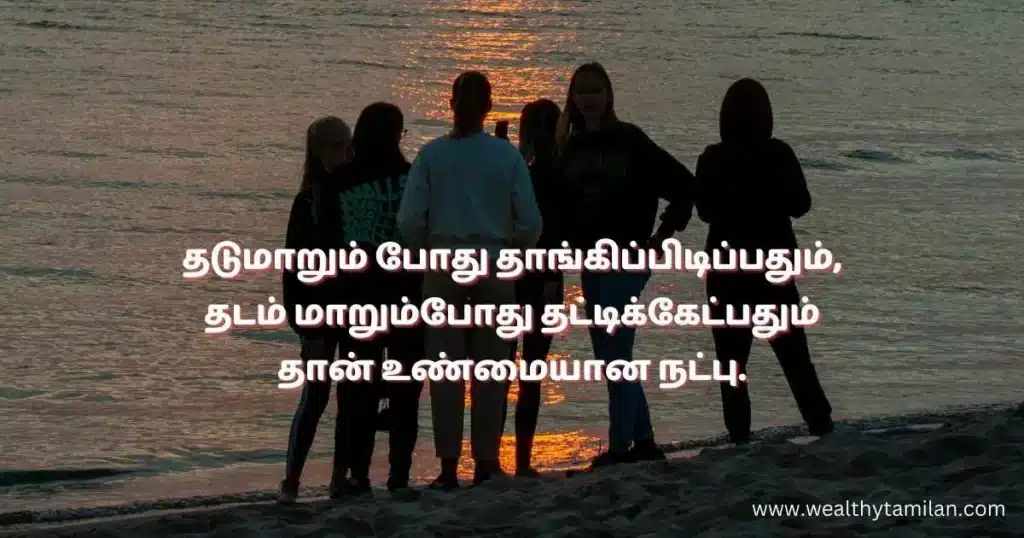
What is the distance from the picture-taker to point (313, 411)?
293 inches

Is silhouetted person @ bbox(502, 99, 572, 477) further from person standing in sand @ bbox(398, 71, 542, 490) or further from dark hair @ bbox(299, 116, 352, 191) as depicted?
dark hair @ bbox(299, 116, 352, 191)

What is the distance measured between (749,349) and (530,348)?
949 mm

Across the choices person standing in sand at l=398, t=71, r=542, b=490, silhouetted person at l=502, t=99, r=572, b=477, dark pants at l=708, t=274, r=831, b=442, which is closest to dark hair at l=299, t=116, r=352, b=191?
person standing in sand at l=398, t=71, r=542, b=490

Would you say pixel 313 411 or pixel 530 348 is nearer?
pixel 313 411

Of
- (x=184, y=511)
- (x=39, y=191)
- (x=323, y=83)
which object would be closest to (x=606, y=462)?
(x=184, y=511)

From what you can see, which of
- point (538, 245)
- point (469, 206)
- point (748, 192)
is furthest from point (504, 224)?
point (748, 192)

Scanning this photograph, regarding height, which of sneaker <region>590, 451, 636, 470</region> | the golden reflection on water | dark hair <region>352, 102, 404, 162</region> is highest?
the golden reflection on water

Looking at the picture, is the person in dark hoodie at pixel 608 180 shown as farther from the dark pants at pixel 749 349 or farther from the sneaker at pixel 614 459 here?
the sneaker at pixel 614 459

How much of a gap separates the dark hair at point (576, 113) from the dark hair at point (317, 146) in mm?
920

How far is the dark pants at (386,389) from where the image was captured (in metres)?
7.22

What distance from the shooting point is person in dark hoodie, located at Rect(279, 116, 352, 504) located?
7.18 meters

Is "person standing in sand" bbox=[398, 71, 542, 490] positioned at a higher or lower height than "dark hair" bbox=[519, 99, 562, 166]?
lower

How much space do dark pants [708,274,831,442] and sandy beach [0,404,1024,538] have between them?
0.37m

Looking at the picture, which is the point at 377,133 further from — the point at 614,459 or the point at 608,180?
the point at 614,459
